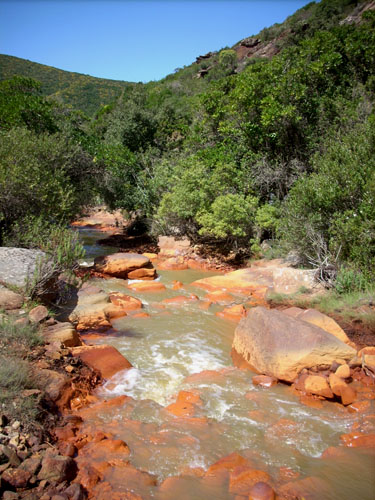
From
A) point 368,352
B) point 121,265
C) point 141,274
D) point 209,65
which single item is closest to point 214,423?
point 368,352

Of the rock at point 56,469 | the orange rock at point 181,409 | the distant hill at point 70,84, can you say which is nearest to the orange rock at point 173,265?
the orange rock at point 181,409

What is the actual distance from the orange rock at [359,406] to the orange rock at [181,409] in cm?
233


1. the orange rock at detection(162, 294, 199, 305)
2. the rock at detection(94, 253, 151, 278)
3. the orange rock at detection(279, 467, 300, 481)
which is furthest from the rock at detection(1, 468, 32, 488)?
the rock at detection(94, 253, 151, 278)

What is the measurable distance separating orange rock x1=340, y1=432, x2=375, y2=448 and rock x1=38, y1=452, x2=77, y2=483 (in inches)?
130

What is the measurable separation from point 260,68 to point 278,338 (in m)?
15.1

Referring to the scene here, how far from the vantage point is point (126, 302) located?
9.85 meters

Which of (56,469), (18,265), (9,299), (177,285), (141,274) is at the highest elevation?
(18,265)

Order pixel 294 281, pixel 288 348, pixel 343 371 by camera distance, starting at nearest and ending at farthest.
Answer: pixel 343 371
pixel 288 348
pixel 294 281

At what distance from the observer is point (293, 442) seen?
4.62 meters

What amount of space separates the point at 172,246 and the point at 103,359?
1163cm

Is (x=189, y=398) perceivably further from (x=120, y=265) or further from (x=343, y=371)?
(x=120, y=265)

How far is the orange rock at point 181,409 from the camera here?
5121 millimetres

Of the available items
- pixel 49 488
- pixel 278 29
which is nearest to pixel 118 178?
pixel 49 488

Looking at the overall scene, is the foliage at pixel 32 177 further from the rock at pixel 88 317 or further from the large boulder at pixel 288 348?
the large boulder at pixel 288 348
